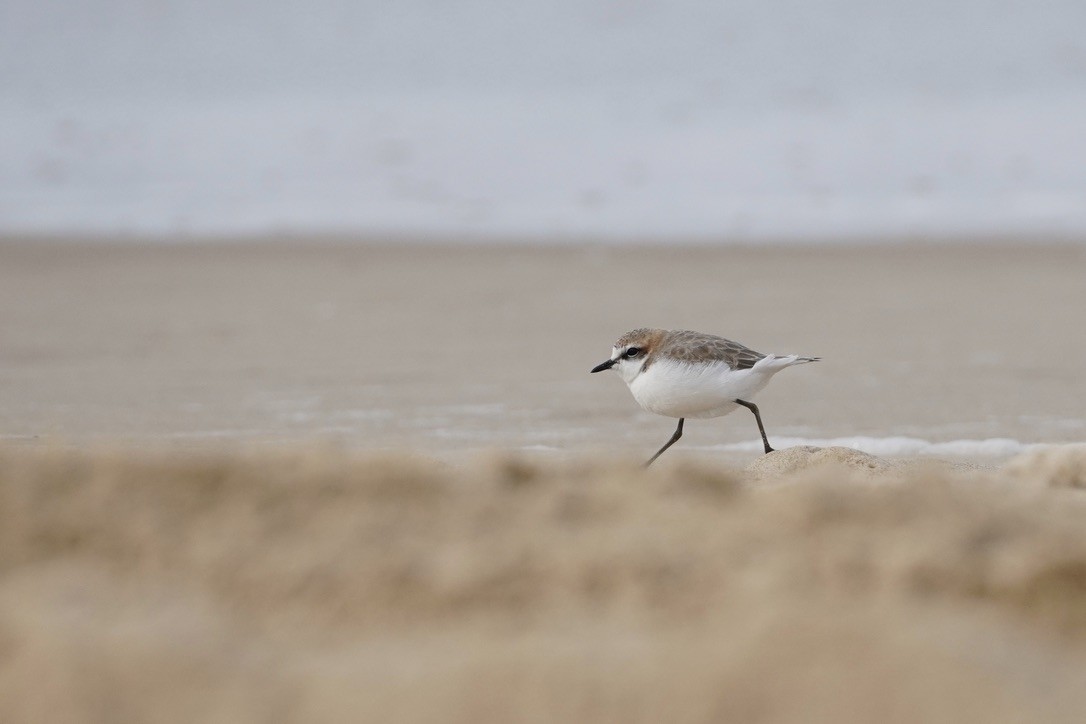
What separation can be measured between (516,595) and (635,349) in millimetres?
3604

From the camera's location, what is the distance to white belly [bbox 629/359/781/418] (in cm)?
566

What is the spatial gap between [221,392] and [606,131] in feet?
42.3

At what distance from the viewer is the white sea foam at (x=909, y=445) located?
623cm

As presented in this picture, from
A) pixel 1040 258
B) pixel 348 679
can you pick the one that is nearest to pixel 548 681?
pixel 348 679

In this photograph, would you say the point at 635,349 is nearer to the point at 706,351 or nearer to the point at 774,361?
the point at 706,351

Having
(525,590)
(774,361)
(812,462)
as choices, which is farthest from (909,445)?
(525,590)

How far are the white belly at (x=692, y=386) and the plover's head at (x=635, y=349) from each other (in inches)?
4.9

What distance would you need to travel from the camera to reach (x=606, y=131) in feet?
64.5

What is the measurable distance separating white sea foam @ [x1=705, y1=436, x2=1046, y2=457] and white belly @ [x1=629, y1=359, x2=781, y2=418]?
672 millimetres

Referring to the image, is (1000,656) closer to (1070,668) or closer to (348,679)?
(1070,668)

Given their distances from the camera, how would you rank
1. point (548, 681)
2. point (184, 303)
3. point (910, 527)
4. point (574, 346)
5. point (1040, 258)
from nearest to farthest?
point (548, 681), point (910, 527), point (574, 346), point (184, 303), point (1040, 258)

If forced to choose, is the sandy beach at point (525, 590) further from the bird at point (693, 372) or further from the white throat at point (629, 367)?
the white throat at point (629, 367)

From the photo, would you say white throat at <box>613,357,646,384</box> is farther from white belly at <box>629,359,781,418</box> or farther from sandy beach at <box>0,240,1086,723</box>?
sandy beach at <box>0,240,1086,723</box>

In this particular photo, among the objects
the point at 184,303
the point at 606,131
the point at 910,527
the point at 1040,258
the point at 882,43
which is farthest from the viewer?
the point at 882,43
